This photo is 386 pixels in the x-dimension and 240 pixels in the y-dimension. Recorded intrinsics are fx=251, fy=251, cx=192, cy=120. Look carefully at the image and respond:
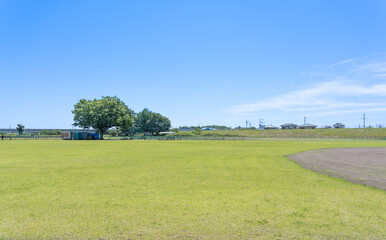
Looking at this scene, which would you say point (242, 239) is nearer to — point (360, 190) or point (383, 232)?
point (383, 232)

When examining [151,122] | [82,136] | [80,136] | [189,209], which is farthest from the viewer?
Answer: [151,122]

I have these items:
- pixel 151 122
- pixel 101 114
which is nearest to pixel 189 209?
pixel 101 114

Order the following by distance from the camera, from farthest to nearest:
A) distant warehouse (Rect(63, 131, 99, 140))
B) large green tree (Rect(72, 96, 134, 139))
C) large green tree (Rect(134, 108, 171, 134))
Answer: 1. large green tree (Rect(134, 108, 171, 134))
2. large green tree (Rect(72, 96, 134, 139))
3. distant warehouse (Rect(63, 131, 99, 140))

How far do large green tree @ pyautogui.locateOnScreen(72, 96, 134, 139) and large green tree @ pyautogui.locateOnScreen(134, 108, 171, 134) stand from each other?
183 ft

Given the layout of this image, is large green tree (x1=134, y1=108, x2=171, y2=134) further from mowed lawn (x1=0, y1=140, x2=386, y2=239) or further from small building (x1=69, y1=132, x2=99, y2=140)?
mowed lawn (x1=0, y1=140, x2=386, y2=239)

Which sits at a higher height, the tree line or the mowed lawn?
the tree line

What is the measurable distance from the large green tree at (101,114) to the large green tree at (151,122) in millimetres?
55728

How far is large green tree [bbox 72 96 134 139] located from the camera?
8688 centimetres

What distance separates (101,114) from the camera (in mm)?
86688

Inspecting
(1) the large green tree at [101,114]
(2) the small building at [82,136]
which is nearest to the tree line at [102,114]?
(1) the large green tree at [101,114]

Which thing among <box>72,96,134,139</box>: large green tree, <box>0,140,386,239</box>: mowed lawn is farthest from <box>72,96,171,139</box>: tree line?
<box>0,140,386,239</box>: mowed lawn

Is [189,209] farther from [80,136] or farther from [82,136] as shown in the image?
[82,136]

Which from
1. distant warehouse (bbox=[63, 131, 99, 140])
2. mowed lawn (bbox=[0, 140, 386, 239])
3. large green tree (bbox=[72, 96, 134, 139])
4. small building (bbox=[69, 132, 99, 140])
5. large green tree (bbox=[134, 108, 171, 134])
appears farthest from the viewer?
large green tree (bbox=[134, 108, 171, 134])

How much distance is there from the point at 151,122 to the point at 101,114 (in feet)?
209
